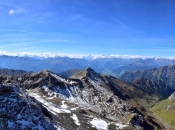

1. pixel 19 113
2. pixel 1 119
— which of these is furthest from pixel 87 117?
pixel 1 119

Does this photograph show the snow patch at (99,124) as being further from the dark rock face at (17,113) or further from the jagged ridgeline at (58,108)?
the dark rock face at (17,113)

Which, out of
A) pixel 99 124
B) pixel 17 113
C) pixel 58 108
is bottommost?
pixel 99 124

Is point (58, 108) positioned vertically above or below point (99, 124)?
above

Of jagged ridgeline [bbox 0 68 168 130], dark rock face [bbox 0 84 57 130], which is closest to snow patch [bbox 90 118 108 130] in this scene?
jagged ridgeline [bbox 0 68 168 130]

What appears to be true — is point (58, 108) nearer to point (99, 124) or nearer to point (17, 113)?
point (99, 124)

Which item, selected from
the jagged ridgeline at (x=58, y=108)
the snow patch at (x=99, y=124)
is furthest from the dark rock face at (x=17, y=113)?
the snow patch at (x=99, y=124)

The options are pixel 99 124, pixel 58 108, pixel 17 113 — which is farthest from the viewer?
pixel 58 108

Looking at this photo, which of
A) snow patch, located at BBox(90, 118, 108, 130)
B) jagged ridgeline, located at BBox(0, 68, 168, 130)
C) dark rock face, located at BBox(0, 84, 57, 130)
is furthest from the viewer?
snow patch, located at BBox(90, 118, 108, 130)

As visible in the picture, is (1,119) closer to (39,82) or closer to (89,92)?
(39,82)

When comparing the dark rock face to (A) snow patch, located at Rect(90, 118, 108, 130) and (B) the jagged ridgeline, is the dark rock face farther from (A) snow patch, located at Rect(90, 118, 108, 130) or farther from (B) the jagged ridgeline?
(A) snow patch, located at Rect(90, 118, 108, 130)

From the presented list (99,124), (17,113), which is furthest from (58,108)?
(17,113)
